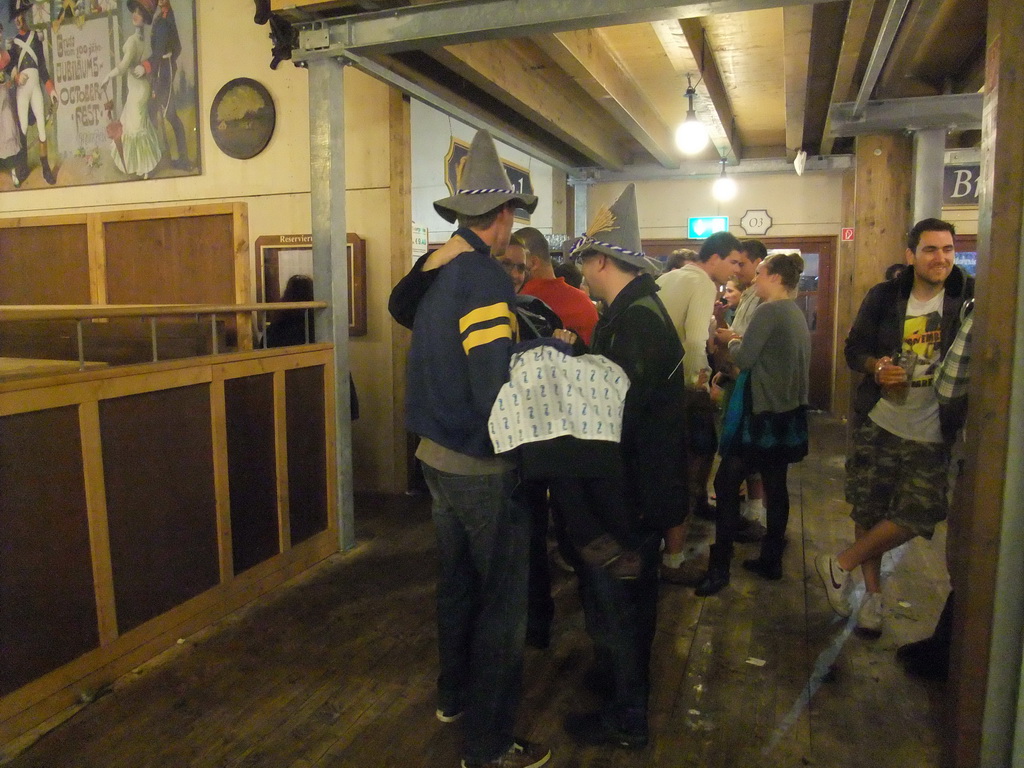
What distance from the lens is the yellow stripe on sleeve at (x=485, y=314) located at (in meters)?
1.96

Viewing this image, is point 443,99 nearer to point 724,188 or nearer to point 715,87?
point 715,87

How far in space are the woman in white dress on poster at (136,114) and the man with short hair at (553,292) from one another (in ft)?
10.8

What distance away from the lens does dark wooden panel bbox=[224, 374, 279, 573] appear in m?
3.29

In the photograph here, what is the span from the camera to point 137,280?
5.23 metres

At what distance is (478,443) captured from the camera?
2.06 m

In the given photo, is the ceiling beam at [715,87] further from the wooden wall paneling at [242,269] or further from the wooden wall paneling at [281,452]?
the wooden wall paneling at [281,452]

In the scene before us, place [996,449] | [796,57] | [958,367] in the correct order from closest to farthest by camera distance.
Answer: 1. [996,449]
2. [958,367]
3. [796,57]

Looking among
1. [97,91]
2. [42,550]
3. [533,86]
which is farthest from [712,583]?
[97,91]

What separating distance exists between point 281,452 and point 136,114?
3.31 metres

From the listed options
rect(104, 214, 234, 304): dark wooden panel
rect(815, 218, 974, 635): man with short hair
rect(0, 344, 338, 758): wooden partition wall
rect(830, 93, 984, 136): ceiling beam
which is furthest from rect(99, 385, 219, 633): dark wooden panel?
rect(830, 93, 984, 136): ceiling beam

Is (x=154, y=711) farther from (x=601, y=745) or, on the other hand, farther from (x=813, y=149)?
(x=813, y=149)

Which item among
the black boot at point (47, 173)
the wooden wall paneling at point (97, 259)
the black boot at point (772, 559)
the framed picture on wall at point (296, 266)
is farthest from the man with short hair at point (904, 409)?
the black boot at point (47, 173)

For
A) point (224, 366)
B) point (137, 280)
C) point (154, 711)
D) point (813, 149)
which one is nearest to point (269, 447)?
point (224, 366)

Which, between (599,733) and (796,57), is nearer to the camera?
(599,733)
